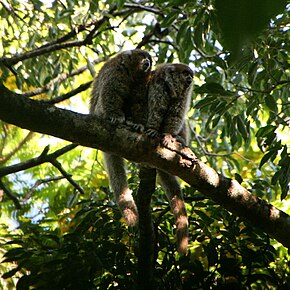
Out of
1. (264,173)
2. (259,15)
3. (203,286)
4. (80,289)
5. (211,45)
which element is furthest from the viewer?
(264,173)

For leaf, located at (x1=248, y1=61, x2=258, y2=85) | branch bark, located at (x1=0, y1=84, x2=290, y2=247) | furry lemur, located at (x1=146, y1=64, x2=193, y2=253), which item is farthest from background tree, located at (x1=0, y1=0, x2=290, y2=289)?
branch bark, located at (x1=0, y1=84, x2=290, y2=247)

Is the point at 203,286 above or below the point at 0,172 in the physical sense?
below

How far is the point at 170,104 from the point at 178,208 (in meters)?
1.00

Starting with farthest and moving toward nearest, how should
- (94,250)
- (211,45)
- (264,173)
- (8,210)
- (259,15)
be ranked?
(8,210) → (264,173) → (211,45) → (94,250) → (259,15)

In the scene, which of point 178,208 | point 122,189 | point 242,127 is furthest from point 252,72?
point 122,189

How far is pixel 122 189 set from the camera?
14.0 feet

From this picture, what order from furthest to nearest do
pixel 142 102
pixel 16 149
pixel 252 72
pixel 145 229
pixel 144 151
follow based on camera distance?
pixel 16 149 → pixel 142 102 → pixel 252 72 → pixel 145 229 → pixel 144 151

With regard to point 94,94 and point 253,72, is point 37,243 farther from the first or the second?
point 253,72

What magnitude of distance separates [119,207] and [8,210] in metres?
3.77

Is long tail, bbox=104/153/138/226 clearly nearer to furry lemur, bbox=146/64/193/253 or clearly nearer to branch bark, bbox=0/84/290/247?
furry lemur, bbox=146/64/193/253

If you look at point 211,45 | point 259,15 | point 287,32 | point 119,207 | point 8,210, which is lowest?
point 259,15

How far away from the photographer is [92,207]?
3.95 meters

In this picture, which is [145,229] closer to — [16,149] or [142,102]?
[142,102]

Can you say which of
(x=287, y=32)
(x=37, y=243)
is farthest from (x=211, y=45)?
(x=37, y=243)
